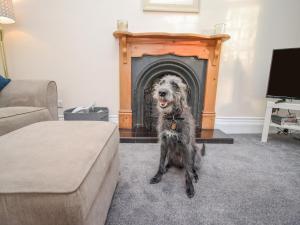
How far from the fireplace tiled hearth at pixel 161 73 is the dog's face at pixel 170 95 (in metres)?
1.05

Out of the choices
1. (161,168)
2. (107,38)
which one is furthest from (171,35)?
(161,168)

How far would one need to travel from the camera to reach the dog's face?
3.81 feet

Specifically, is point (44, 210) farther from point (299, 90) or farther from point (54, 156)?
point (299, 90)

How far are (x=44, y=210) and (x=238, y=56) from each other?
9.18 feet

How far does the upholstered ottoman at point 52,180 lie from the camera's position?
0.50 meters

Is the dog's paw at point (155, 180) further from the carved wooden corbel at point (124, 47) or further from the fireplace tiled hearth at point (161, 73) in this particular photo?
the carved wooden corbel at point (124, 47)

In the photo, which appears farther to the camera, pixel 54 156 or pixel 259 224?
pixel 259 224

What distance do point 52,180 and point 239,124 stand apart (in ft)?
9.08

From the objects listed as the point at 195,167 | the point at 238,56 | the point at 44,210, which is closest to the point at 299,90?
the point at 238,56

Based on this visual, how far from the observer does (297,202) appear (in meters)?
1.13

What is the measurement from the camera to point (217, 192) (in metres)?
1.21

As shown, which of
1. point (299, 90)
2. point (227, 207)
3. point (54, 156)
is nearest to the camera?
point (54, 156)

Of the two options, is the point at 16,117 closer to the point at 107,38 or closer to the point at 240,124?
the point at 107,38

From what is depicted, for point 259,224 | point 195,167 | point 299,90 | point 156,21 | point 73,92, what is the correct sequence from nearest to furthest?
point 259,224, point 195,167, point 299,90, point 156,21, point 73,92
